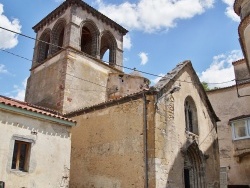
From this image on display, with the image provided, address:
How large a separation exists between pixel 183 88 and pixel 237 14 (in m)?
4.19

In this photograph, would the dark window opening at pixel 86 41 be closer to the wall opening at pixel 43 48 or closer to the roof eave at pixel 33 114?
the wall opening at pixel 43 48

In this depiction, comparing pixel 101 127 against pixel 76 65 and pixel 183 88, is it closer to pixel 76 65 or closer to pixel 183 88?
pixel 183 88

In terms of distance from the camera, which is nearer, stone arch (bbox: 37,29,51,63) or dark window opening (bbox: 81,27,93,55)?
stone arch (bbox: 37,29,51,63)

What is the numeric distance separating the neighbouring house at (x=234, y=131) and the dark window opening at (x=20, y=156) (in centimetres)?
1170

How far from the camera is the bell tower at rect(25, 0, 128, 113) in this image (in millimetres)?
15588

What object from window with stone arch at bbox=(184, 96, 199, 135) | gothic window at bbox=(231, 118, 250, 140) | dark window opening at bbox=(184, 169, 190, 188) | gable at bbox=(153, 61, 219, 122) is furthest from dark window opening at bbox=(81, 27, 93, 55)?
gothic window at bbox=(231, 118, 250, 140)

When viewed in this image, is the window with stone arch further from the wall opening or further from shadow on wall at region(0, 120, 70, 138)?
the wall opening

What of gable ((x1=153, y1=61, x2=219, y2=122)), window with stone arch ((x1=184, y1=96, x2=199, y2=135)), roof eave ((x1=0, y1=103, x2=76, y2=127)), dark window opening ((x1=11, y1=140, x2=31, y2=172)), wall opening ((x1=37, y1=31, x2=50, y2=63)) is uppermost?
wall opening ((x1=37, y1=31, x2=50, y2=63))

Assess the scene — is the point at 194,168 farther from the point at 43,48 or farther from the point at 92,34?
the point at 43,48

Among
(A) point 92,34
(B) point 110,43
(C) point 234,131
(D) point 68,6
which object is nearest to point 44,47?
(D) point 68,6

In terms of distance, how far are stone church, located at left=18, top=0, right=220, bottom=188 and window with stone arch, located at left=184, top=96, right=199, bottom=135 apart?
0.05 m

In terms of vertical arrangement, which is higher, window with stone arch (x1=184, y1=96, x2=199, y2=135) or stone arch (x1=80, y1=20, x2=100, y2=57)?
stone arch (x1=80, y1=20, x2=100, y2=57)

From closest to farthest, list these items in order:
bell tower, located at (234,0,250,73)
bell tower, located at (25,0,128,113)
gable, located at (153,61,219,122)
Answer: bell tower, located at (234,0,250,73), gable, located at (153,61,219,122), bell tower, located at (25,0,128,113)

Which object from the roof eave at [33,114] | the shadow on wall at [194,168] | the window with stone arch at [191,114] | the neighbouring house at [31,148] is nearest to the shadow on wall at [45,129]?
the neighbouring house at [31,148]
